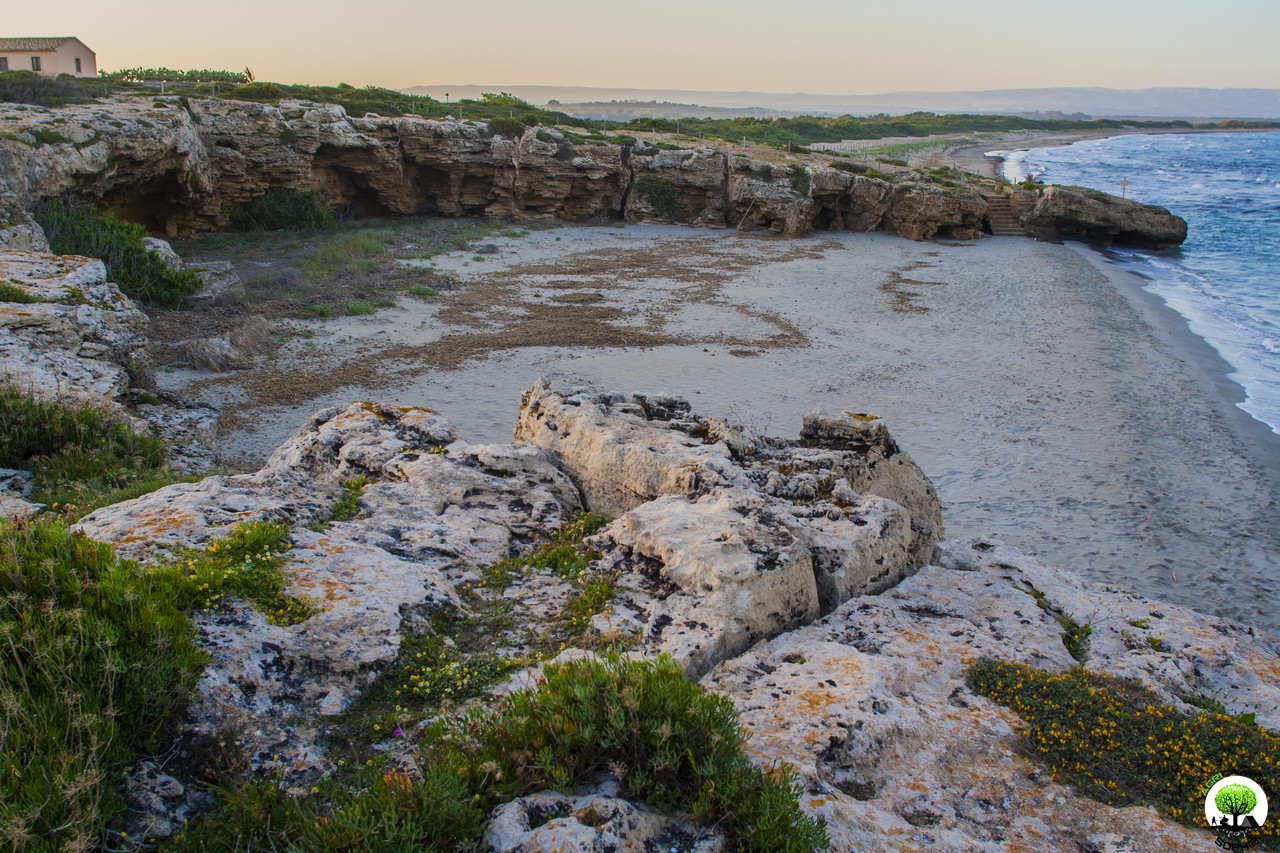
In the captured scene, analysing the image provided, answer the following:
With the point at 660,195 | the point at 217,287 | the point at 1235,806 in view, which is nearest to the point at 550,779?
the point at 1235,806

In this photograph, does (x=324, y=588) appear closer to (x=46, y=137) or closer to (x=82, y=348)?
(x=82, y=348)

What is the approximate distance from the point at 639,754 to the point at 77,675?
7.61 feet

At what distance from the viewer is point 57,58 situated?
167ft

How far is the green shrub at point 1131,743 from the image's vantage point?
12.5ft

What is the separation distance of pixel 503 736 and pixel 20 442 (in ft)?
23.0

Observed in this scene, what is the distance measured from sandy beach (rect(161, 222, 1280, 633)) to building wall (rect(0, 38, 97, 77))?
144ft

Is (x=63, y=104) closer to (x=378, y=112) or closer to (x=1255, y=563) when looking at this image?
(x=378, y=112)

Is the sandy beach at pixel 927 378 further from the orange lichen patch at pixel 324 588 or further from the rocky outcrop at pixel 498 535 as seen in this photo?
the orange lichen patch at pixel 324 588

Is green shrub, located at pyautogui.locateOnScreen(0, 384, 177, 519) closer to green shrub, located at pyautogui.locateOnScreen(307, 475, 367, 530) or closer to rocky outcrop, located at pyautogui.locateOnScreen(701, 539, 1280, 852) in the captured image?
green shrub, located at pyautogui.locateOnScreen(307, 475, 367, 530)

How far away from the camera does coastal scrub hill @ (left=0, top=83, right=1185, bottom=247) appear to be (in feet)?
91.0

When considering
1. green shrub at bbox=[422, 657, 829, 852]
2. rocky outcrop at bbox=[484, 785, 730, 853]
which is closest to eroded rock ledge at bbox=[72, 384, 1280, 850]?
rocky outcrop at bbox=[484, 785, 730, 853]

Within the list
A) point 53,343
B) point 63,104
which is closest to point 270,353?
point 53,343

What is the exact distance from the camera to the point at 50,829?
2537 mm

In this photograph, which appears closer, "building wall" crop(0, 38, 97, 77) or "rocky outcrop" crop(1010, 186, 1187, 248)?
"rocky outcrop" crop(1010, 186, 1187, 248)
